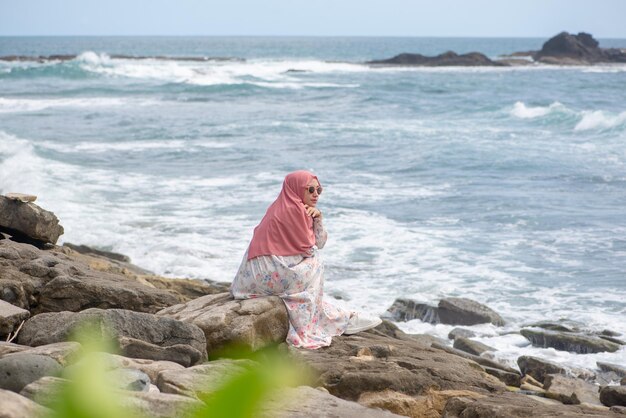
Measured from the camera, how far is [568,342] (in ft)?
29.8

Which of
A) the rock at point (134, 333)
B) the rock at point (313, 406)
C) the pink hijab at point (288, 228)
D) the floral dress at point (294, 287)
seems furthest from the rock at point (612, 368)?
the rock at point (134, 333)

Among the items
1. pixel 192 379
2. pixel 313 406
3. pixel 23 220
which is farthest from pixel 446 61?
pixel 192 379

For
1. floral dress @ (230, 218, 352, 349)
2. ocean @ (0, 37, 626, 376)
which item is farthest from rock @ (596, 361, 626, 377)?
floral dress @ (230, 218, 352, 349)

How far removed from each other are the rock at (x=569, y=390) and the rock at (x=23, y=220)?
4.63 metres

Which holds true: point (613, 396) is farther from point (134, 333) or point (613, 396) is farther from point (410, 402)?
point (134, 333)

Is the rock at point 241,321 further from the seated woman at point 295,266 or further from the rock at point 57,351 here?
the rock at point 57,351

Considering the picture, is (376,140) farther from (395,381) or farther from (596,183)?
(395,381)

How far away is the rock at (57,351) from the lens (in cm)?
434

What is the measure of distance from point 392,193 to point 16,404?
48.1ft

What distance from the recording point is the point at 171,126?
92.8 ft

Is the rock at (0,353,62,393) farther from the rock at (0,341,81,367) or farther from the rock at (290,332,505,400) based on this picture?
the rock at (290,332,505,400)

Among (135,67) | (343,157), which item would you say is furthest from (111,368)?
(135,67)

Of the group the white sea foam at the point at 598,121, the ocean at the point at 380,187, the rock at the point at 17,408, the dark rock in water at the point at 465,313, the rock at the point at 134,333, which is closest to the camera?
the rock at the point at 17,408

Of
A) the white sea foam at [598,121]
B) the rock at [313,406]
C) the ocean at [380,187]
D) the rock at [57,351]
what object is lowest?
the ocean at [380,187]
